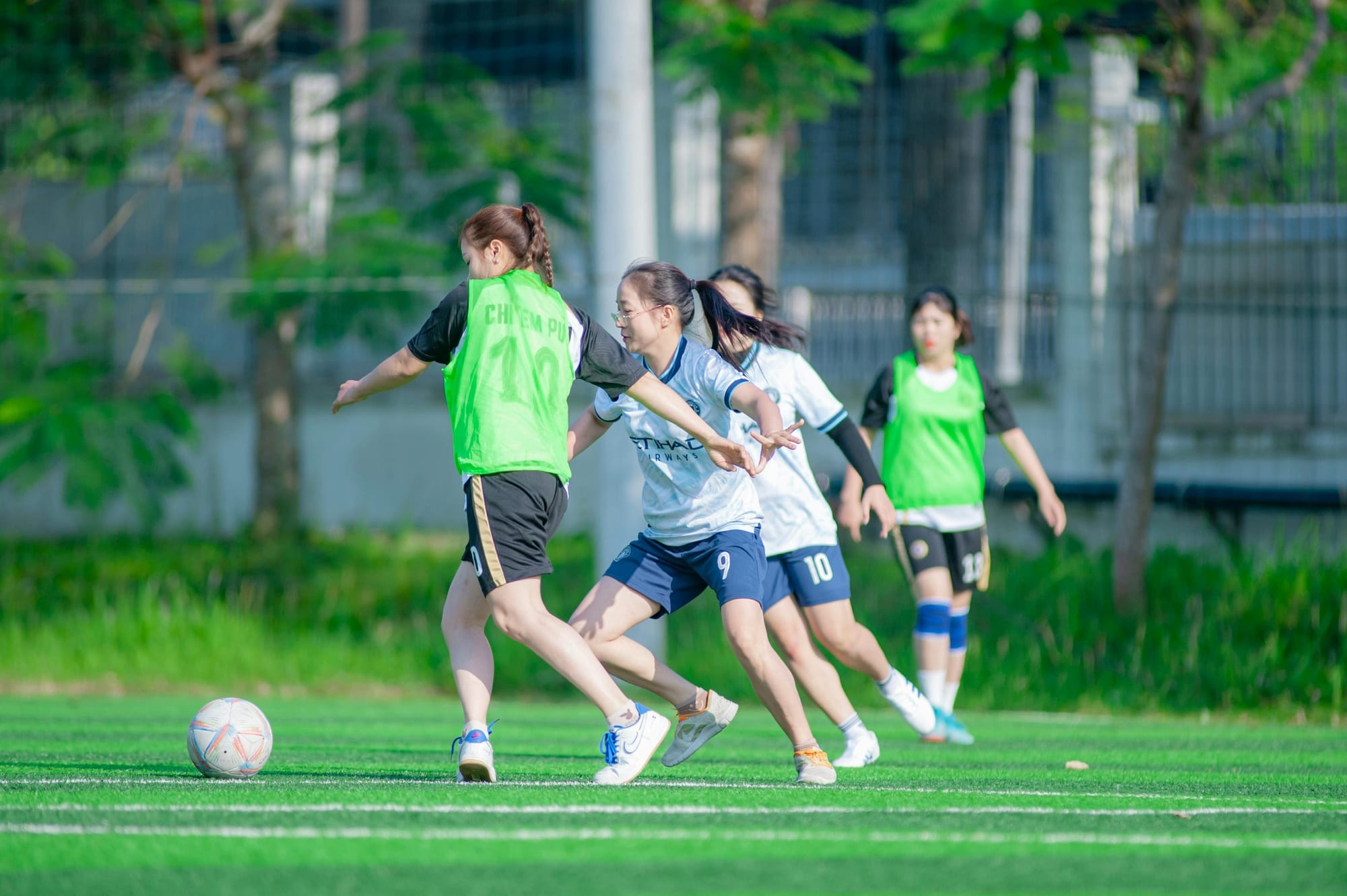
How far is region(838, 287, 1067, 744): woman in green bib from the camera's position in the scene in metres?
7.32

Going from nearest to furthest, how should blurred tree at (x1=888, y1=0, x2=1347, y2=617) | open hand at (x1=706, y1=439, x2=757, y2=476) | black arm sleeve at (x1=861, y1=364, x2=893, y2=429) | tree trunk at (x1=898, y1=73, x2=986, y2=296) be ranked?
open hand at (x1=706, y1=439, x2=757, y2=476)
black arm sleeve at (x1=861, y1=364, x2=893, y2=429)
blurred tree at (x1=888, y1=0, x2=1347, y2=617)
tree trunk at (x1=898, y1=73, x2=986, y2=296)

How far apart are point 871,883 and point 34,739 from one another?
4.96 meters

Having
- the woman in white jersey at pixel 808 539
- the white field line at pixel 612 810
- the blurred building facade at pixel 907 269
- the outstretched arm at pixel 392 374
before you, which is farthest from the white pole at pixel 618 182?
the white field line at pixel 612 810

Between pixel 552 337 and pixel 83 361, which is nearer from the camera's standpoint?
pixel 552 337

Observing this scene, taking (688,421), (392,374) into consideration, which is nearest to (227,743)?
(392,374)

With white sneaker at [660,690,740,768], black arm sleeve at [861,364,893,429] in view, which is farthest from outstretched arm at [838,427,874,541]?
white sneaker at [660,690,740,768]

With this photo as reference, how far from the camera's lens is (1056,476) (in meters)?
12.3

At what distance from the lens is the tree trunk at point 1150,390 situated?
32.2 ft

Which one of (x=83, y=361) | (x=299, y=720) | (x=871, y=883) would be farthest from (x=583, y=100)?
(x=871, y=883)

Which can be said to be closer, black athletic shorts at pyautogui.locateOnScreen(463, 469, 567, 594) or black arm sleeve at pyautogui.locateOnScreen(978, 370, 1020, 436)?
black athletic shorts at pyautogui.locateOnScreen(463, 469, 567, 594)

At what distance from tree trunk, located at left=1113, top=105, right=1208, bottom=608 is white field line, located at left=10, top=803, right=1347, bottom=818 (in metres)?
5.88

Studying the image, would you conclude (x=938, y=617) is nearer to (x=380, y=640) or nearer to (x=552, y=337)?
(x=552, y=337)

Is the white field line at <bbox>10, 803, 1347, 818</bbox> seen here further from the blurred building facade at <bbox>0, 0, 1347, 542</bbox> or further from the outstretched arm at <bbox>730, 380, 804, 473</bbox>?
the blurred building facade at <bbox>0, 0, 1347, 542</bbox>

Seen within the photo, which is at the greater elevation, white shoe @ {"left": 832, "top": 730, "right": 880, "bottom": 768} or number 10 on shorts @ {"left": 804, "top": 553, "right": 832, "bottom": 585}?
number 10 on shorts @ {"left": 804, "top": 553, "right": 832, "bottom": 585}
